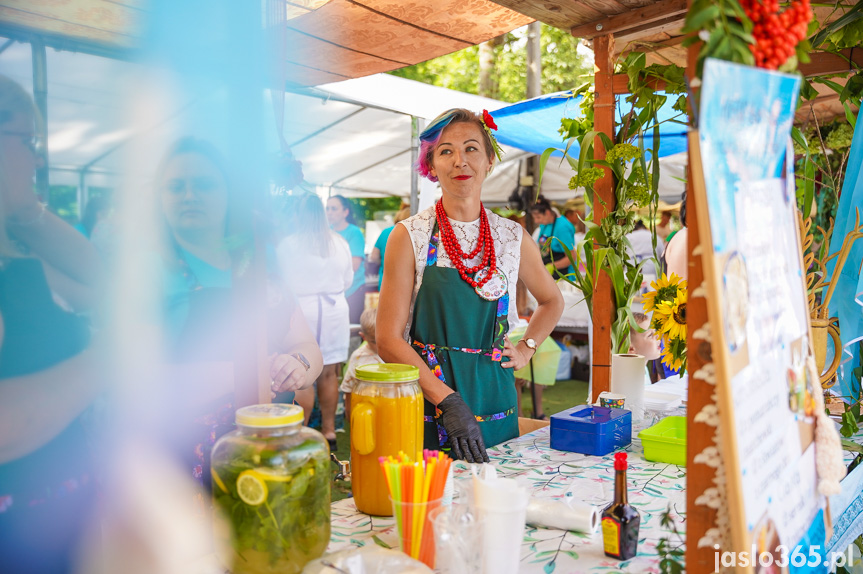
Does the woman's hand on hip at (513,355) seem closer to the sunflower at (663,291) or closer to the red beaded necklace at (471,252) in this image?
the red beaded necklace at (471,252)

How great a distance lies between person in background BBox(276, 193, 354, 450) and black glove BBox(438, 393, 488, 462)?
93.2 inches

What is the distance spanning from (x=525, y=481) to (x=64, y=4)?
132 centimetres

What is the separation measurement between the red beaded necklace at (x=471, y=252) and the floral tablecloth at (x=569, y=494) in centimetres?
53

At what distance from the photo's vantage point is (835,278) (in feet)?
6.49

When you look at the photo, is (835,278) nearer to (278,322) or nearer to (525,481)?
(525,481)

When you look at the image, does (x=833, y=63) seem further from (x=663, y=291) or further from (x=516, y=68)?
(x=516, y=68)

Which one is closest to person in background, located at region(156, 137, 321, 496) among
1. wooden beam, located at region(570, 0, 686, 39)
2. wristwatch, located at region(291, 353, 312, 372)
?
wristwatch, located at region(291, 353, 312, 372)

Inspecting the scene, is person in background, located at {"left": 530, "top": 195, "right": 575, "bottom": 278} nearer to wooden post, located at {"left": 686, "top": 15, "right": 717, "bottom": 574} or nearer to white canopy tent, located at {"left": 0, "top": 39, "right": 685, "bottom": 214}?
white canopy tent, located at {"left": 0, "top": 39, "right": 685, "bottom": 214}

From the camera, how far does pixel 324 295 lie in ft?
14.8

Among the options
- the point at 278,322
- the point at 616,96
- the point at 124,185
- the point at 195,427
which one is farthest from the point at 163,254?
the point at 616,96

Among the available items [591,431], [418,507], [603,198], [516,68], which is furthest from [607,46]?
[516,68]

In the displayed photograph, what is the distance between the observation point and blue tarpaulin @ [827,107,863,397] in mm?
2268

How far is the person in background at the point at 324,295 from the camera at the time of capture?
420 cm

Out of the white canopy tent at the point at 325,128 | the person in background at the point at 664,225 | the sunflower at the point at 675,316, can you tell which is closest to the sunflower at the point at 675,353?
the sunflower at the point at 675,316
